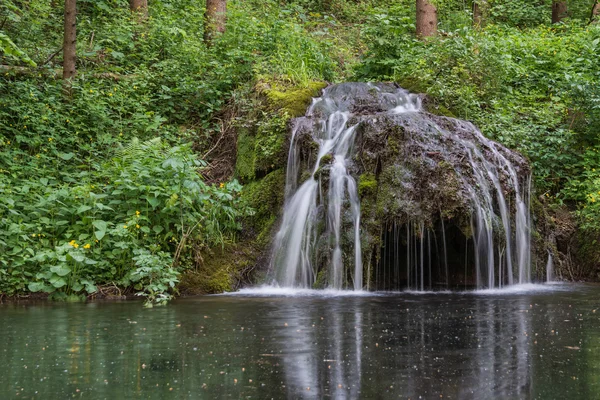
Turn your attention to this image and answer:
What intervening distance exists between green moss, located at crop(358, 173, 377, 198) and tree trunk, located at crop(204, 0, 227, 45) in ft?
23.7

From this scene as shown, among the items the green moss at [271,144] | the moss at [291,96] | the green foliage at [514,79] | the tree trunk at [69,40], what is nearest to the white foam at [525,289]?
the green foliage at [514,79]

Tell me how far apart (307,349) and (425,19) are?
13294 millimetres

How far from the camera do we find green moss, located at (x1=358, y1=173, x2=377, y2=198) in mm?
10180

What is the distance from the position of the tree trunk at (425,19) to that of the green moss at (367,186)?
7980 millimetres

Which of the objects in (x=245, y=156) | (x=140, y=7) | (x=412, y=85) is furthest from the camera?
(x=140, y=7)

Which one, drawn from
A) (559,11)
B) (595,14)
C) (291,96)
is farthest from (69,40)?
(559,11)

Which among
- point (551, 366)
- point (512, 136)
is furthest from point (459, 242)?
point (551, 366)

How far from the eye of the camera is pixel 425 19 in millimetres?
17172

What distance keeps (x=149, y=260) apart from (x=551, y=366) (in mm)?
5846

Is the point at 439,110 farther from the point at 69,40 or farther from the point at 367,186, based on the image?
the point at 69,40

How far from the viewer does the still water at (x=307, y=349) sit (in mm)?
4438

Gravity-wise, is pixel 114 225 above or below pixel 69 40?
below

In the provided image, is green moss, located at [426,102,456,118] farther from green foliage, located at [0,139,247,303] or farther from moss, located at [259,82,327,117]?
green foliage, located at [0,139,247,303]

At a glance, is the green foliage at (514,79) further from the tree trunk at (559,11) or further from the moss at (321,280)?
the moss at (321,280)
